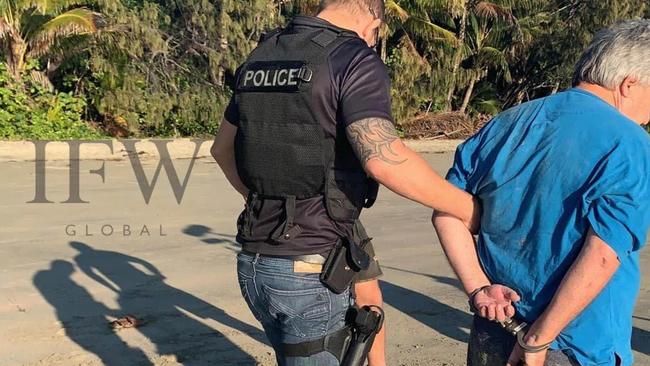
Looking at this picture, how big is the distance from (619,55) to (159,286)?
5035 millimetres

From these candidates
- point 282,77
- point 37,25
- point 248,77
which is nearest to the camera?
point 282,77

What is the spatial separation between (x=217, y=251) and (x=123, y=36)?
10081mm

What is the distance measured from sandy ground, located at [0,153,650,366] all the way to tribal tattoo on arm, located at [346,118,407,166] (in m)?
2.94

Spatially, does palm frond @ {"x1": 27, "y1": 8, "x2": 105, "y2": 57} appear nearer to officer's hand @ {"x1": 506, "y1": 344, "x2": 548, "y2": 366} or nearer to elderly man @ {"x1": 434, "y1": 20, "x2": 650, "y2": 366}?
elderly man @ {"x1": 434, "y1": 20, "x2": 650, "y2": 366}

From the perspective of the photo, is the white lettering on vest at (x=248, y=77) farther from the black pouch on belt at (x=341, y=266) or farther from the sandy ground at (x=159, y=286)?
the sandy ground at (x=159, y=286)

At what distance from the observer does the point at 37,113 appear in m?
16.5

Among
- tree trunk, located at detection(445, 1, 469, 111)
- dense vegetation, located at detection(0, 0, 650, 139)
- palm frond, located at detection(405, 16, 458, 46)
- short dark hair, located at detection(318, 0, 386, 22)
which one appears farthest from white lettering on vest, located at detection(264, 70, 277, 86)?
tree trunk, located at detection(445, 1, 469, 111)

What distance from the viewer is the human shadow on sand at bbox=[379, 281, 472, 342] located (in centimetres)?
591

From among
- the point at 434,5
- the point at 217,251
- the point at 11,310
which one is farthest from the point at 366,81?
the point at 434,5

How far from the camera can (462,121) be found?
2183cm

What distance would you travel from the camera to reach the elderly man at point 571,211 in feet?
7.30

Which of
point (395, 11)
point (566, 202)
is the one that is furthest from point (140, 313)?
point (395, 11)

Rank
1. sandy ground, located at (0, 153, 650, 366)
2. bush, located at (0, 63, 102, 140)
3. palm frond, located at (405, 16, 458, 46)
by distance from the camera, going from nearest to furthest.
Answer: sandy ground, located at (0, 153, 650, 366)
bush, located at (0, 63, 102, 140)
palm frond, located at (405, 16, 458, 46)

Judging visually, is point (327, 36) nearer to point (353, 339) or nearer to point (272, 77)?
point (272, 77)
